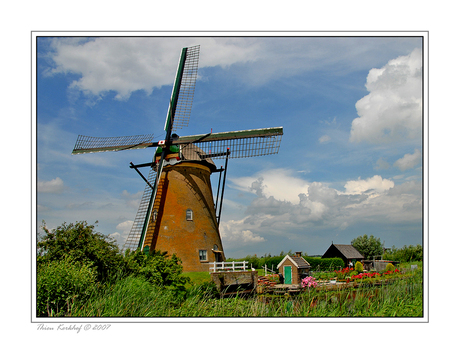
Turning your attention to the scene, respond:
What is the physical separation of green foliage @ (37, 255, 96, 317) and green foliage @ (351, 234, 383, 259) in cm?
3888

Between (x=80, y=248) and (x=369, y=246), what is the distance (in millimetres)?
39613

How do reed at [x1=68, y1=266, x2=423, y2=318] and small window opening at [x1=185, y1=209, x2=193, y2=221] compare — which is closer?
reed at [x1=68, y1=266, x2=423, y2=318]

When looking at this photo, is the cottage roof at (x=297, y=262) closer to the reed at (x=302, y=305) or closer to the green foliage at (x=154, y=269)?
the green foliage at (x=154, y=269)

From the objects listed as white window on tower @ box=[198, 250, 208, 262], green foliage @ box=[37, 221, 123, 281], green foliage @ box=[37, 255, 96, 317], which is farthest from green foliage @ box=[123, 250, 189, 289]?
white window on tower @ box=[198, 250, 208, 262]

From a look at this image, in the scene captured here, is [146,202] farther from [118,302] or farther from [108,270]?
[118,302]

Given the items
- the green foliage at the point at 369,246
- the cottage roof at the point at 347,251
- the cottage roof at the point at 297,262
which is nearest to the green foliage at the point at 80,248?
the cottage roof at the point at 297,262

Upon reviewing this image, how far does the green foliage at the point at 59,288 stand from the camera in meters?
7.15

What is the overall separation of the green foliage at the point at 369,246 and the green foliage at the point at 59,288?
3888cm

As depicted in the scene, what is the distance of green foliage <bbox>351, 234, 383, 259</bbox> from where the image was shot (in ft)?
134

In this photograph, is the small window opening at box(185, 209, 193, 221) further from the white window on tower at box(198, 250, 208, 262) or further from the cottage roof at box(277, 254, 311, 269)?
the cottage roof at box(277, 254, 311, 269)

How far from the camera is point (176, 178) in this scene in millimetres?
16094
